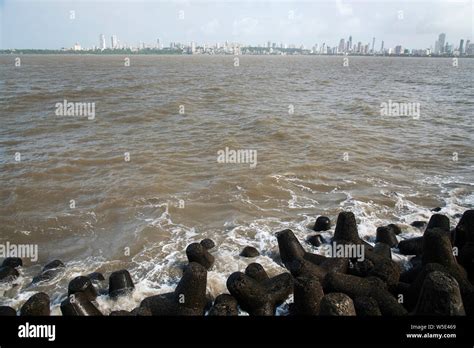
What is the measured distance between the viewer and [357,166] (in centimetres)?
1683

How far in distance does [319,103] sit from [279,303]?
1149 inches

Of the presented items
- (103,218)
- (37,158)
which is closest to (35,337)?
(103,218)

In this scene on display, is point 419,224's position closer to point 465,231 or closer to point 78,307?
point 465,231

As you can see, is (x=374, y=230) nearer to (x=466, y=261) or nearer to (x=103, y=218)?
(x=466, y=261)

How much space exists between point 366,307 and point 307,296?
0.97 metres

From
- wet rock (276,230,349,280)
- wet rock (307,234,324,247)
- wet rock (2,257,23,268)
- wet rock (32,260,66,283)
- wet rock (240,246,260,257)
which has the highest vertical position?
wet rock (276,230,349,280)

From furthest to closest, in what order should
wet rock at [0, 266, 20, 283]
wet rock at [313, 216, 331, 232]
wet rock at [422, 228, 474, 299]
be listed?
1. wet rock at [313, 216, 331, 232]
2. wet rock at [0, 266, 20, 283]
3. wet rock at [422, 228, 474, 299]

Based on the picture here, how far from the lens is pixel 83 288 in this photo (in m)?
7.61

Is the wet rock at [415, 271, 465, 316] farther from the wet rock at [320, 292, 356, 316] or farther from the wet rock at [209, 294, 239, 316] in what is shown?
the wet rock at [209, 294, 239, 316]

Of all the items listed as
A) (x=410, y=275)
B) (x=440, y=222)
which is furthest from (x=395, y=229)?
(x=410, y=275)

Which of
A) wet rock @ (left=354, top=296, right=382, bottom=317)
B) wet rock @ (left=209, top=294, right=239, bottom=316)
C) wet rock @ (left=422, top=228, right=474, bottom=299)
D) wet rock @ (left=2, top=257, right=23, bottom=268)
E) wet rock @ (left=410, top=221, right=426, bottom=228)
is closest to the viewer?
wet rock @ (left=354, top=296, right=382, bottom=317)

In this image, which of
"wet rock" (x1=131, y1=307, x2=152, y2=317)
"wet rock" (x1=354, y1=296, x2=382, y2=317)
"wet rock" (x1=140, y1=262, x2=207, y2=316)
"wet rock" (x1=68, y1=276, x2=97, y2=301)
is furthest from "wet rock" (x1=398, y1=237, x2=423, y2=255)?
"wet rock" (x1=68, y1=276, x2=97, y2=301)

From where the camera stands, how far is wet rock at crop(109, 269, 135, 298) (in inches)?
312

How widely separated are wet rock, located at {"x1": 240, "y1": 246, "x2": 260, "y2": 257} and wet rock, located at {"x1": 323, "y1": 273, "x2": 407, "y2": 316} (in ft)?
8.24
